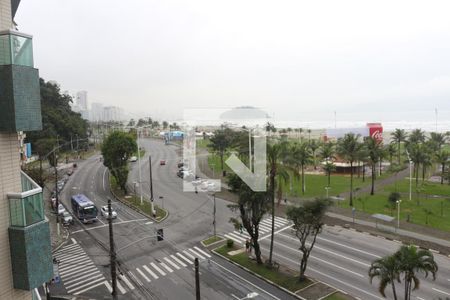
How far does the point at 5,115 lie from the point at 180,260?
22486 millimetres

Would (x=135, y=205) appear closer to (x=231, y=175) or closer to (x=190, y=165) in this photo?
(x=231, y=175)

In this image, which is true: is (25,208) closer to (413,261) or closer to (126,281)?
(413,261)

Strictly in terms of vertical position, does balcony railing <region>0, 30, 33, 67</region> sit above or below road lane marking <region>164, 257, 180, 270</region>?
above

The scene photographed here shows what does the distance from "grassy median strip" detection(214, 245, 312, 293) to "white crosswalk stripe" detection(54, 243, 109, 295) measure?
9873 millimetres

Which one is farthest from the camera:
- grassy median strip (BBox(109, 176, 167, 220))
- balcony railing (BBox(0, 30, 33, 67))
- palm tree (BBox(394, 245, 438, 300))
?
grassy median strip (BBox(109, 176, 167, 220))

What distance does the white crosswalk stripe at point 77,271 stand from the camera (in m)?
24.0

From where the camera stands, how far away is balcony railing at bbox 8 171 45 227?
8.32m

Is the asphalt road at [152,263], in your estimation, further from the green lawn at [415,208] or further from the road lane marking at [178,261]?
the green lawn at [415,208]

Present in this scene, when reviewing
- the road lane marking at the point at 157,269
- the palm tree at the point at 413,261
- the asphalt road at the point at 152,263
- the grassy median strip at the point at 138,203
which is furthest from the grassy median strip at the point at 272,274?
the grassy median strip at the point at 138,203

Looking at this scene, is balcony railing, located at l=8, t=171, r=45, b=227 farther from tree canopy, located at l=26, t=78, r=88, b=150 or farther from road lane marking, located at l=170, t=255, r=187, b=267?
tree canopy, located at l=26, t=78, r=88, b=150

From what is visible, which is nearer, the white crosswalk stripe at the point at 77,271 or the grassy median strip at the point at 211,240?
the white crosswalk stripe at the point at 77,271

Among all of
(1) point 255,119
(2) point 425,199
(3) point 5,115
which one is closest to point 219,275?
(3) point 5,115

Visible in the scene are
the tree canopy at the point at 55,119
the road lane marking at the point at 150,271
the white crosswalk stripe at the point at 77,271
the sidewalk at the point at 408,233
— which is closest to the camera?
the white crosswalk stripe at the point at 77,271

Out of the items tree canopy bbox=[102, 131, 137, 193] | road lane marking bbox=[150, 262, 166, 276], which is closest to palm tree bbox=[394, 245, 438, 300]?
road lane marking bbox=[150, 262, 166, 276]
